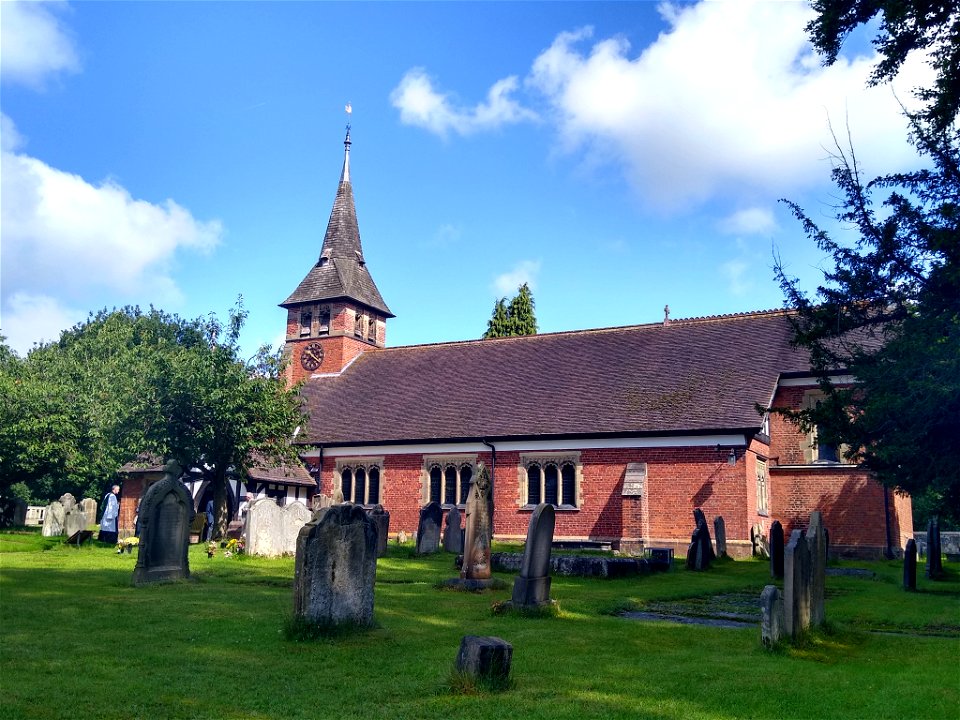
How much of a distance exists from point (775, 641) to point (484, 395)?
25549 mm

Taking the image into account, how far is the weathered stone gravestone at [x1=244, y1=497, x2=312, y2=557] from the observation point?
20.5 m

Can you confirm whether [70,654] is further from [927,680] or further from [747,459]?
[747,459]

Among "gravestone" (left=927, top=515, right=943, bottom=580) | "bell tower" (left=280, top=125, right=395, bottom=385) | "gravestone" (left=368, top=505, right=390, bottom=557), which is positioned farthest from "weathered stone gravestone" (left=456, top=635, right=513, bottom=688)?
"bell tower" (left=280, top=125, right=395, bottom=385)

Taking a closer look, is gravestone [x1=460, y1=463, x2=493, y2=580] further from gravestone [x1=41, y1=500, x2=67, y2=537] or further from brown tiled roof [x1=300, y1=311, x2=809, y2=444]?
gravestone [x1=41, y1=500, x2=67, y2=537]

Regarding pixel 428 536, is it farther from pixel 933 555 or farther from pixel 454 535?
pixel 933 555

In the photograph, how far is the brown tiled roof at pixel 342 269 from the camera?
4297 cm

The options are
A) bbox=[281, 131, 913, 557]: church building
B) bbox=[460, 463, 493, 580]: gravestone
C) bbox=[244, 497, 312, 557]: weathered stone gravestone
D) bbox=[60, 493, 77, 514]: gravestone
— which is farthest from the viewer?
bbox=[60, 493, 77, 514]: gravestone

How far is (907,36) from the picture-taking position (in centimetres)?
1509

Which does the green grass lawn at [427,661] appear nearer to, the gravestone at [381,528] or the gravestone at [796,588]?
the gravestone at [796,588]

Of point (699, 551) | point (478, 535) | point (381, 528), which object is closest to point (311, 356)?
point (381, 528)

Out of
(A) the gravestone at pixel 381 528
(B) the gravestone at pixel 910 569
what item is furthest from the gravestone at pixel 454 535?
(B) the gravestone at pixel 910 569

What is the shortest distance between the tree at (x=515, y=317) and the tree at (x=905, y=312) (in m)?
41.0

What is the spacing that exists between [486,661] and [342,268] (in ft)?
126

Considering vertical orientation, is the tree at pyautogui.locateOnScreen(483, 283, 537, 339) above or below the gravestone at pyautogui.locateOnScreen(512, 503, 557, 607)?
above
